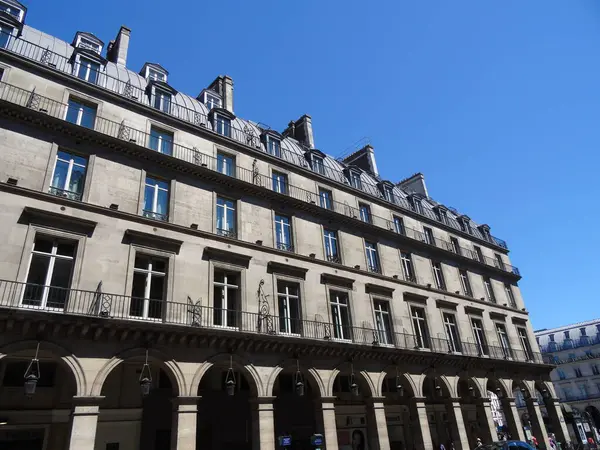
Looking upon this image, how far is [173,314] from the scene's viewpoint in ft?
50.9

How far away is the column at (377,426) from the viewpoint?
18.9 metres

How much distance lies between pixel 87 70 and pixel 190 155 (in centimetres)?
578

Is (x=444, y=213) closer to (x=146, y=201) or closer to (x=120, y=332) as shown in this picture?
(x=146, y=201)

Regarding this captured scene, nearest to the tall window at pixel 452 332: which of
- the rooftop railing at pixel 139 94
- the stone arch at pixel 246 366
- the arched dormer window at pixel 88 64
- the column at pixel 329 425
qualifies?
the rooftop railing at pixel 139 94

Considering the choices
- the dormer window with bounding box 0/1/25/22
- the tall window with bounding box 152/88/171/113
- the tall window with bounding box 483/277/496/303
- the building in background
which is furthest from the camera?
the building in background

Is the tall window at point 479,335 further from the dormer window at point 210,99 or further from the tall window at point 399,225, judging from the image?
the dormer window at point 210,99

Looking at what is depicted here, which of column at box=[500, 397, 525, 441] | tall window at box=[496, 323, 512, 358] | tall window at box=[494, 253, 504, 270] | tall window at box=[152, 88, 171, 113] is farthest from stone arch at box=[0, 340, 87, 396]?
tall window at box=[494, 253, 504, 270]

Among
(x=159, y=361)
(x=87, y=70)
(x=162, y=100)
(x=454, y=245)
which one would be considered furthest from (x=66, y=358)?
(x=454, y=245)

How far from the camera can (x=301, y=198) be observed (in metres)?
23.2

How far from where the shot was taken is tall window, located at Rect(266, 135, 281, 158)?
23.8 meters

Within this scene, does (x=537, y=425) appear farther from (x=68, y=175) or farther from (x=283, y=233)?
(x=68, y=175)

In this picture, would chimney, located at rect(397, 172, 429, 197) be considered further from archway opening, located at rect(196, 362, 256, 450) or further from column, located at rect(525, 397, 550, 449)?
archway opening, located at rect(196, 362, 256, 450)

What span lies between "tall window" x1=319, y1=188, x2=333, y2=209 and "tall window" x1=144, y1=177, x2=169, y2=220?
9.31 meters

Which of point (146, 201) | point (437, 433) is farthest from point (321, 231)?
point (437, 433)
